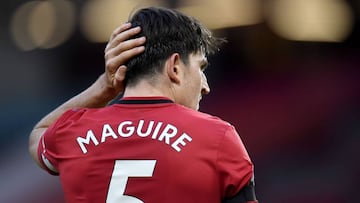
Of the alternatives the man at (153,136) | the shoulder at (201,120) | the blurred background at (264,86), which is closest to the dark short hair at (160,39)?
the man at (153,136)

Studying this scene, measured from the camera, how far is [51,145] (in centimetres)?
204

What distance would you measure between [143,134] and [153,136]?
26mm

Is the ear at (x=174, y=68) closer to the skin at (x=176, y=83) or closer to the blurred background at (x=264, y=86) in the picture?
the skin at (x=176, y=83)

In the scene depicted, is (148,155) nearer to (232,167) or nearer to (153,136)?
(153,136)

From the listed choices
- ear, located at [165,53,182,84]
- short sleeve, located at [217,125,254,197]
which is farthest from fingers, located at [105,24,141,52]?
short sleeve, located at [217,125,254,197]

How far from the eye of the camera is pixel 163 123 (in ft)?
6.39

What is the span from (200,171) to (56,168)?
41 centimetres

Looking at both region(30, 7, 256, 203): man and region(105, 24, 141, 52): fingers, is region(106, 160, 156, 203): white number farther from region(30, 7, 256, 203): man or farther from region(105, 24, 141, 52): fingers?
region(105, 24, 141, 52): fingers

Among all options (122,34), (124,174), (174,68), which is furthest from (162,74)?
(124,174)

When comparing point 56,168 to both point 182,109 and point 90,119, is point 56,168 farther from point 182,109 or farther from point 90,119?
point 182,109

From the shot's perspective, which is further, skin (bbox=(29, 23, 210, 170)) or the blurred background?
the blurred background

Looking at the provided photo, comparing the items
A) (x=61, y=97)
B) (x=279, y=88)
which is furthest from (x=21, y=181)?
(x=279, y=88)

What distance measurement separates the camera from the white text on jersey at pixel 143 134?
1.92m

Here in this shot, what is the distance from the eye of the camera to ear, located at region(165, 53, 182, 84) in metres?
1.98
